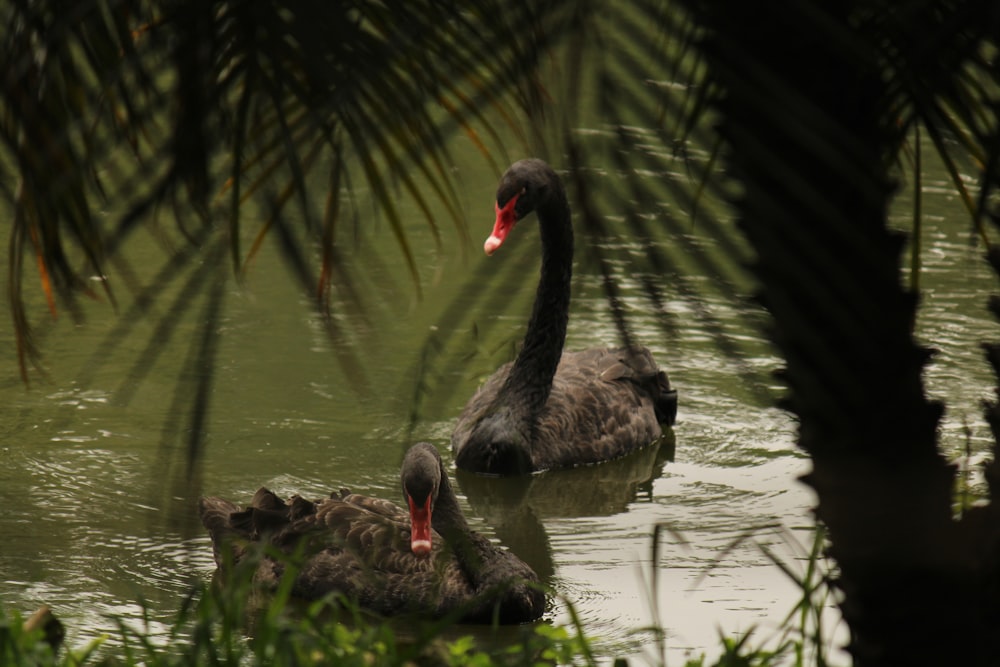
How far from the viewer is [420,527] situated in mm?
5172

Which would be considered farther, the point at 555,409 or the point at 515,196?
the point at 555,409

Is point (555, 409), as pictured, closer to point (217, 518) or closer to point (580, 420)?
point (580, 420)

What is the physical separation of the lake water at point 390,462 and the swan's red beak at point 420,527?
43 centimetres

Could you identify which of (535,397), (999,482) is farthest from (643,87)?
(535,397)

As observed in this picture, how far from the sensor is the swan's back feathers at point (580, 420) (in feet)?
21.2

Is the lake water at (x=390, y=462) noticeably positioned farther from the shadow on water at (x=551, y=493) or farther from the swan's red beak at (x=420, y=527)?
the swan's red beak at (x=420, y=527)

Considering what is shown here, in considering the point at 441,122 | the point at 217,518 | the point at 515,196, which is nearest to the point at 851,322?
the point at 441,122

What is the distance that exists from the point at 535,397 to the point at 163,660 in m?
4.20

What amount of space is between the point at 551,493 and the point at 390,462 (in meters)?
Answer: 0.65

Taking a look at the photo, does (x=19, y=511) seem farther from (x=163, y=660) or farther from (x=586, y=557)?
(x=163, y=660)

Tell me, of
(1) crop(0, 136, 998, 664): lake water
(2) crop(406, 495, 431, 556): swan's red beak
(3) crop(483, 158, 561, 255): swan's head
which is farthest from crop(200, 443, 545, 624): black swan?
(3) crop(483, 158, 561, 255): swan's head

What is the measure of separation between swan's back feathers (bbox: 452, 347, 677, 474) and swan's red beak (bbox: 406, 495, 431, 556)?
3.61 ft

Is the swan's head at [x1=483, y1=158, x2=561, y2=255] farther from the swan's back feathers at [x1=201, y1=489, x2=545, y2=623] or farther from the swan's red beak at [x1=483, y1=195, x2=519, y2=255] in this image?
the swan's back feathers at [x1=201, y1=489, x2=545, y2=623]

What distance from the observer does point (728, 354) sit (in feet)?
4.33
